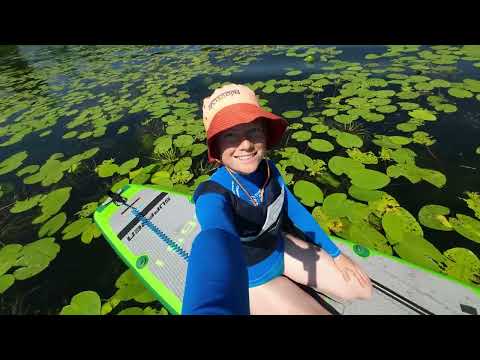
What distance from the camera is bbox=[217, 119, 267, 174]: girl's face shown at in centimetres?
129

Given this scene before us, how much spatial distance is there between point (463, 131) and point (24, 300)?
5.91 metres

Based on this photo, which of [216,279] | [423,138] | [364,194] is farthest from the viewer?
[423,138]

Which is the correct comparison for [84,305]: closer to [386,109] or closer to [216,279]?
[216,279]

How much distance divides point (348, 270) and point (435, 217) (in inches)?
54.7

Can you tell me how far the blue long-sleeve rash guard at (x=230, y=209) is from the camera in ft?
3.88

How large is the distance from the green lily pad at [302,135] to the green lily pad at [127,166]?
254 centimetres

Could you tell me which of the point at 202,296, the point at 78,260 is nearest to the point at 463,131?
the point at 202,296

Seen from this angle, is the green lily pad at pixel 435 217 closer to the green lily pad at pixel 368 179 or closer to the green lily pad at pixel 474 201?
the green lily pad at pixel 474 201

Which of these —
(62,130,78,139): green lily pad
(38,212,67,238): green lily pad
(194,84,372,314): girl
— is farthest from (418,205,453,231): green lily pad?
(62,130,78,139): green lily pad

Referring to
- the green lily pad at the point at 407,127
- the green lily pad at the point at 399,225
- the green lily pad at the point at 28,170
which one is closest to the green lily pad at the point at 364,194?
the green lily pad at the point at 399,225

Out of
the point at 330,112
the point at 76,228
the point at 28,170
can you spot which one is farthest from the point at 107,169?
the point at 330,112

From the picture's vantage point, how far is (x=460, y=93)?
174 inches

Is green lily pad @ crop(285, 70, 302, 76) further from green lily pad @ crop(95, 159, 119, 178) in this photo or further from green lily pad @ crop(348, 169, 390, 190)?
green lily pad @ crop(95, 159, 119, 178)
